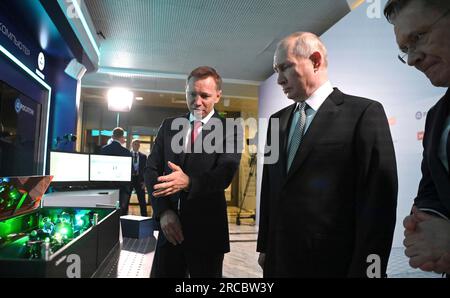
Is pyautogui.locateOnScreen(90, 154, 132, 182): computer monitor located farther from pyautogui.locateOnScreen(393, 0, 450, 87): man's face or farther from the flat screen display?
pyautogui.locateOnScreen(393, 0, 450, 87): man's face

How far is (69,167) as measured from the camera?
2869 millimetres

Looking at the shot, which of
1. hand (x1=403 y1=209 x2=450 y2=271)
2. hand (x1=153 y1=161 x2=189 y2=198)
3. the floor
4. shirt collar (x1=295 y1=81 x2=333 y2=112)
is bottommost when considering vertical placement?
the floor

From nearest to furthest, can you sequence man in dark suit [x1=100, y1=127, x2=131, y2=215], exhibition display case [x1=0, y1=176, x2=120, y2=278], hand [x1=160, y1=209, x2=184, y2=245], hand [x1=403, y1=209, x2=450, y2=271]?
exhibition display case [x1=0, y1=176, x2=120, y2=278], hand [x1=403, y1=209, x2=450, y2=271], hand [x1=160, y1=209, x2=184, y2=245], man in dark suit [x1=100, y1=127, x2=131, y2=215]

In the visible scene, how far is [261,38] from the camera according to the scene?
3.57m

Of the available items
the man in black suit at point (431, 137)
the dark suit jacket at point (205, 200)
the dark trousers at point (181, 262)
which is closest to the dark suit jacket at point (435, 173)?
the man in black suit at point (431, 137)

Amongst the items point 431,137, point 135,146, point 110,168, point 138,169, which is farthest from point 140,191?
point 431,137

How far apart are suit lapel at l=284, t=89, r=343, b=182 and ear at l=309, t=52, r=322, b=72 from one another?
0.13 metres

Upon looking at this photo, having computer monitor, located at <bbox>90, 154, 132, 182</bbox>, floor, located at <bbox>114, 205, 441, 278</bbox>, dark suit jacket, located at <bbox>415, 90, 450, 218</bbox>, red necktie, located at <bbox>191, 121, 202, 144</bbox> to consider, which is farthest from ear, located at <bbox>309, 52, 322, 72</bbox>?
computer monitor, located at <bbox>90, 154, 132, 182</bbox>

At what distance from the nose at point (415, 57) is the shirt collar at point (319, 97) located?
247mm

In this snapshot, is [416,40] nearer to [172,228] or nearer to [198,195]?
[198,195]

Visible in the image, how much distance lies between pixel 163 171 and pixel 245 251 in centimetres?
280

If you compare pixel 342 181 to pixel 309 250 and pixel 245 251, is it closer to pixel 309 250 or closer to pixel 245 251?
pixel 309 250

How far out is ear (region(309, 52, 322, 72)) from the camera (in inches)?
37.3
